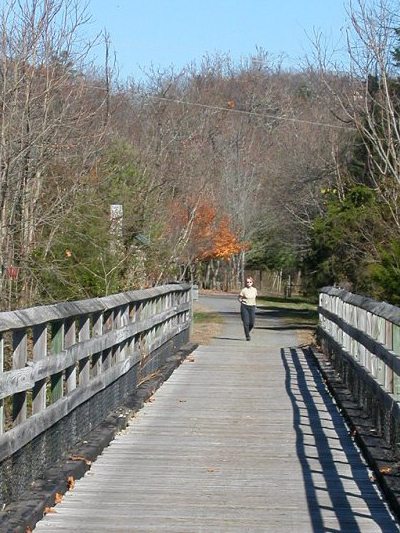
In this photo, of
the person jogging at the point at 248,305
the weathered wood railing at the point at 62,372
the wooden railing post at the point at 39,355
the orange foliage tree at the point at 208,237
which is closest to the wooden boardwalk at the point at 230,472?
the weathered wood railing at the point at 62,372

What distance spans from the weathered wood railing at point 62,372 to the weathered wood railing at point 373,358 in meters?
2.56

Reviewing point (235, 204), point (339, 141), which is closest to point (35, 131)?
point (339, 141)

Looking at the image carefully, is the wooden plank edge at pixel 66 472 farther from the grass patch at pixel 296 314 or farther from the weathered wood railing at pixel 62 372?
the grass patch at pixel 296 314

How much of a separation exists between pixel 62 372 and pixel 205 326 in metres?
24.3

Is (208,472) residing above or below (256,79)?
below

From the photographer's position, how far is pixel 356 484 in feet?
28.2

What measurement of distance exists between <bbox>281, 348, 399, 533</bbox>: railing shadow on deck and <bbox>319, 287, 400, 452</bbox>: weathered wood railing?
0.38m

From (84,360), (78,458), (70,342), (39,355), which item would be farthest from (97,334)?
(39,355)

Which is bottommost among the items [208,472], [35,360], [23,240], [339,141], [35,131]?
[208,472]

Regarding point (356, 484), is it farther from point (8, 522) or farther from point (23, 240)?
point (23, 240)

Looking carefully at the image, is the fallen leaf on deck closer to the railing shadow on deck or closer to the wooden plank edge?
the wooden plank edge

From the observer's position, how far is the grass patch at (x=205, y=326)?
1083 inches

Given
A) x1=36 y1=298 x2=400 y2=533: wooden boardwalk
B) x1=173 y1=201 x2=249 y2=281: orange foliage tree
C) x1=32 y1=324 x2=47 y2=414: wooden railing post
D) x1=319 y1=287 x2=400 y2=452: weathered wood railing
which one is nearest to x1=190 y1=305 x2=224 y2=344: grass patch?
x1=173 y1=201 x2=249 y2=281: orange foliage tree

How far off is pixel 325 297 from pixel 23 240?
632 centimetres
